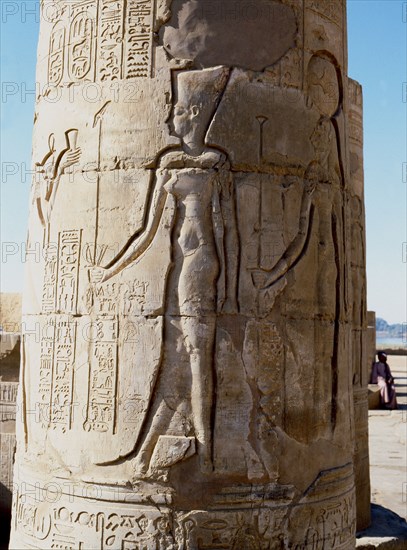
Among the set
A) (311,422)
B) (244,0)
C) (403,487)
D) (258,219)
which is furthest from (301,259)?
(403,487)

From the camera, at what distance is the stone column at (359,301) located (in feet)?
24.1

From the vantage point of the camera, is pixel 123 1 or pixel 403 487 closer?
pixel 123 1

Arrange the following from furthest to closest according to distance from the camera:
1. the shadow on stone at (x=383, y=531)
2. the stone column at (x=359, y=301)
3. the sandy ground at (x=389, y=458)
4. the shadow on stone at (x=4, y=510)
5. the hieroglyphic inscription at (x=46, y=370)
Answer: the sandy ground at (x=389, y=458), the shadow on stone at (x=4, y=510), the stone column at (x=359, y=301), the shadow on stone at (x=383, y=531), the hieroglyphic inscription at (x=46, y=370)

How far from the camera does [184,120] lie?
4.05 metres

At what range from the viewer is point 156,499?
386 centimetres

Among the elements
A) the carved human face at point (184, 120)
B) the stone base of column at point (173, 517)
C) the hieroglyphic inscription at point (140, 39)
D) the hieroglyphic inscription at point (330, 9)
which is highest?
the hieroglyphic inscription at point (330, 9)

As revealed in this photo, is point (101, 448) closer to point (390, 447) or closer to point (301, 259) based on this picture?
point (301, 259)

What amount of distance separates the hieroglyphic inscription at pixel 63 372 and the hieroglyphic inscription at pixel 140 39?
1494mm

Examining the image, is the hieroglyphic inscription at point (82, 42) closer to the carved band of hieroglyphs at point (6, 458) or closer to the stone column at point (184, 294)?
the stone column at point (184, 294)

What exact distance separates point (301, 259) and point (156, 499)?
159cm

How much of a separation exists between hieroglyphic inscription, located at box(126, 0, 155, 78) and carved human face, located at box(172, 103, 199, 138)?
305mm

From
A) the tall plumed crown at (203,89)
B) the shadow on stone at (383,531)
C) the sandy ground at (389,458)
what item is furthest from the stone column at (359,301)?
the tall plumed crown at (203,89)

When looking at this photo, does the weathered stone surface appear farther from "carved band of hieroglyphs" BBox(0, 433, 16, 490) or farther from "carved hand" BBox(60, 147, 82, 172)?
"carved hand" BBox(60, 147, 82, 172)

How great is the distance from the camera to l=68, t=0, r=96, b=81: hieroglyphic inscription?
4.24 m
